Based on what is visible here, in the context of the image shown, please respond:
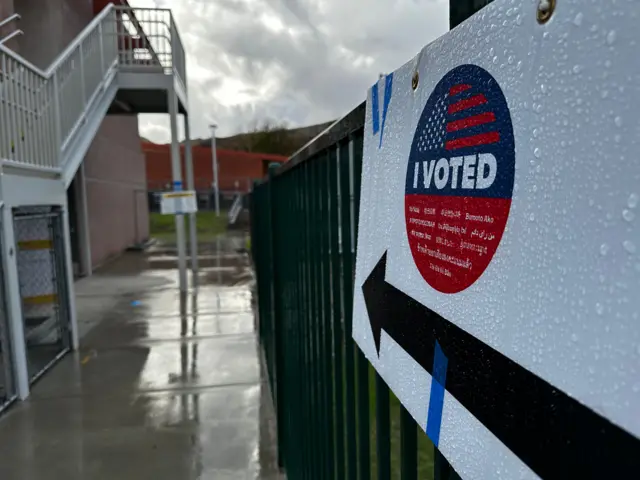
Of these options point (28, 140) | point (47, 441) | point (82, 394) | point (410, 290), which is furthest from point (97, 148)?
point (410, 290)

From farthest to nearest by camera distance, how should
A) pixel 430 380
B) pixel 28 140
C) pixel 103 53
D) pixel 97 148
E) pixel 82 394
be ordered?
pixel 97 148 → pixel 103 53 → pixel 28 140 → pixel 82 394 → pixel 430 380

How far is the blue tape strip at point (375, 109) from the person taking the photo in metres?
1.06

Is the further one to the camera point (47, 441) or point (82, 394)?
point (82, 394)

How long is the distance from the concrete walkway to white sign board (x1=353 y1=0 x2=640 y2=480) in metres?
2.91

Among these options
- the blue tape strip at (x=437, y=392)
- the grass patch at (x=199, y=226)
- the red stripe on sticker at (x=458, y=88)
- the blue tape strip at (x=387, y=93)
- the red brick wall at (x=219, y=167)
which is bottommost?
the grass patch at (x=199, y=226)

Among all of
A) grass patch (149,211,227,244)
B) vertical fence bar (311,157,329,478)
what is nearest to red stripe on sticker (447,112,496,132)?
vertical fence bar (311,157,329,478)

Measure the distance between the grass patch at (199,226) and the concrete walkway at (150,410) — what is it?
14254mm

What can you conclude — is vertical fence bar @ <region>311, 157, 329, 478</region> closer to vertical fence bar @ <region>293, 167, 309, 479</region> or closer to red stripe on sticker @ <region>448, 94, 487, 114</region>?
vertical fence bar @ <region>293, 167, 309, 479</region>

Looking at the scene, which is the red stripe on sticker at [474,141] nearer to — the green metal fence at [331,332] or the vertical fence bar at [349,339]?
the green metal fence at [331,332]

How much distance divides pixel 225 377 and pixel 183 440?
120cm

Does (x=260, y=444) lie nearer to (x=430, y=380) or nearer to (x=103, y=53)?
(x=430, y=380)

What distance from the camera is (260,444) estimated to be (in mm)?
3684

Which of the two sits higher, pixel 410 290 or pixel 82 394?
pixel 410 290

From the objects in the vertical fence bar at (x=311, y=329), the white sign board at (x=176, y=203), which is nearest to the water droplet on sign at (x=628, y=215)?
the vertical fence bar at (x=311, y=329)
